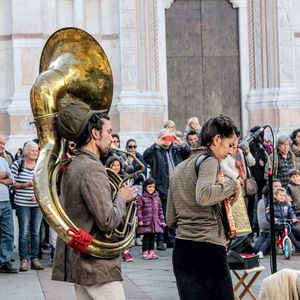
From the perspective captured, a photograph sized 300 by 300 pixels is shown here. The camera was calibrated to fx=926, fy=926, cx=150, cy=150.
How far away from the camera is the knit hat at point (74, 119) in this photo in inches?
228

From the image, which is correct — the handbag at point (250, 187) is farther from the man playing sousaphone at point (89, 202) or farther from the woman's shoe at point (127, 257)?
the man playing sousaphone at point (89, 202)

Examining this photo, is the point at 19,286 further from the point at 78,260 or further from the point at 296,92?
the point at 296,92

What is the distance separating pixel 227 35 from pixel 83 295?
15137 mm

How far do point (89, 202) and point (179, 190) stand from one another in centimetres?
106

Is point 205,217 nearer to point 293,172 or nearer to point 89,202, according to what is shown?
point 89,202

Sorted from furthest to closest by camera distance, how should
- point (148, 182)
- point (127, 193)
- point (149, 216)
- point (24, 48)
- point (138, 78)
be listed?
point (138, 78) → point (24, 48) → point (148, 182) → point (149, 216) → point (127, 193)

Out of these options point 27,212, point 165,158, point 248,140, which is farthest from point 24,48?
point 248,140

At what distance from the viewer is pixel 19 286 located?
35.7 ft

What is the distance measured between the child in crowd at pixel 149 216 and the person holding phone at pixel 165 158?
0.56m

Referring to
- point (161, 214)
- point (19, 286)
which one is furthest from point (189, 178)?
point (161, 214)

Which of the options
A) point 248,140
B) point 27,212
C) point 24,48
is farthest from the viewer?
point 24,48

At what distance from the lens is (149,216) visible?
1323 cm

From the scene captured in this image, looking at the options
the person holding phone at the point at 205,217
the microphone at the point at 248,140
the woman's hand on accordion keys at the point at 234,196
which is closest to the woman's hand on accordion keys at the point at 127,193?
the person holding phone at the point at 205,217

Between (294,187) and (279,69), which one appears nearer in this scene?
(294,187)
